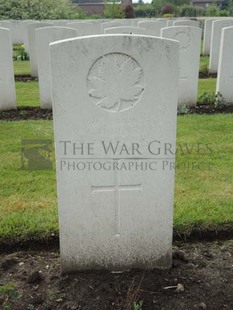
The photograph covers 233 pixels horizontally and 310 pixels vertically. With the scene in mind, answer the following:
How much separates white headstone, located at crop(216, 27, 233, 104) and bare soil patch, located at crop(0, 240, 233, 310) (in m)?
4.77

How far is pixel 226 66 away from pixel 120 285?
543 centimetres

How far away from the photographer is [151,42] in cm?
230

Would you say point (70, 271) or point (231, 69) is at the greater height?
point (231, 69)

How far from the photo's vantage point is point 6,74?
685 centimetres

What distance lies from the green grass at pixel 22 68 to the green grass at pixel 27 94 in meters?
1.46

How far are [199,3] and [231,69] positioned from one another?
76904mm

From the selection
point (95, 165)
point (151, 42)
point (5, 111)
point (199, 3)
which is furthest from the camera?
point (199, 3)

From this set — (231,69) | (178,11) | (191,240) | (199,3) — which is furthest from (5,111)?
(199,3)

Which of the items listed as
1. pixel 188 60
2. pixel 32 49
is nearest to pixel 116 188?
pixel 188 60

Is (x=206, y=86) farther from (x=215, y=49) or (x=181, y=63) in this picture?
(x=215, y=49)

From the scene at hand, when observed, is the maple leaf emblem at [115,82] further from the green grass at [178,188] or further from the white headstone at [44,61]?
the white headstone at [44,61]

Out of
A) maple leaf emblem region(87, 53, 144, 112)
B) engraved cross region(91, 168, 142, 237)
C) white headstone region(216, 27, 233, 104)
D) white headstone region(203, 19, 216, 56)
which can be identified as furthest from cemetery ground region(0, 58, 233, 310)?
white headstone region(203, 19, 216, 56)

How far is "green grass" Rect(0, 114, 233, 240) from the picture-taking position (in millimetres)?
3289

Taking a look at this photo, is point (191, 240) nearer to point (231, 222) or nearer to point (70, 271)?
point (231, 222)
